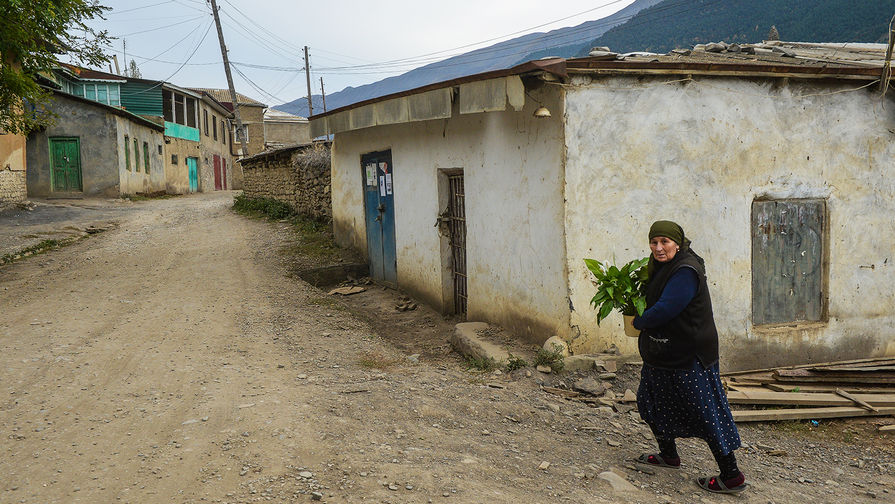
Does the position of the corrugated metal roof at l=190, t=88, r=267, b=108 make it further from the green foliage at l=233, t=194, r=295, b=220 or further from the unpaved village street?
the unpaved village street

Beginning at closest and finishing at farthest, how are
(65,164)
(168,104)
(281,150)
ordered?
(281,150)
(65,164)
(168,104)

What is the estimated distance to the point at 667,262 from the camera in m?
3.82

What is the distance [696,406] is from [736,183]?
357 cm

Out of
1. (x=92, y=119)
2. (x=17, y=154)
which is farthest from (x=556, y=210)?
(x=92, y=119)

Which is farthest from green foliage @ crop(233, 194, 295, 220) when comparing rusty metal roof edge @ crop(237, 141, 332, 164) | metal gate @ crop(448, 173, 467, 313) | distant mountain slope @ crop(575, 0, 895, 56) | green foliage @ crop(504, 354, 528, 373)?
distant mountain slope @ crop(575, 0, 895, 56)

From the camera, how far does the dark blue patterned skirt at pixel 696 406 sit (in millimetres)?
3742

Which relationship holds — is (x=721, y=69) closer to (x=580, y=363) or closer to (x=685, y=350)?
(x=580, y=363)

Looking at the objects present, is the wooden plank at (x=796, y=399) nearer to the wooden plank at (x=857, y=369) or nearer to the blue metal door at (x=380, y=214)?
the wooden plank at (x=857, y=369)

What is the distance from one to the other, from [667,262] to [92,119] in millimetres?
22196

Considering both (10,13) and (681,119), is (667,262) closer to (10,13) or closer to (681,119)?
(681,119)

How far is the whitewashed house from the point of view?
609 centimetres

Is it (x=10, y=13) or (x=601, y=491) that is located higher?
(x=10, y=13)

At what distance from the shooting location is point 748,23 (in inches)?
1726

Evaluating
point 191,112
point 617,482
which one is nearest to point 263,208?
point 617,482
